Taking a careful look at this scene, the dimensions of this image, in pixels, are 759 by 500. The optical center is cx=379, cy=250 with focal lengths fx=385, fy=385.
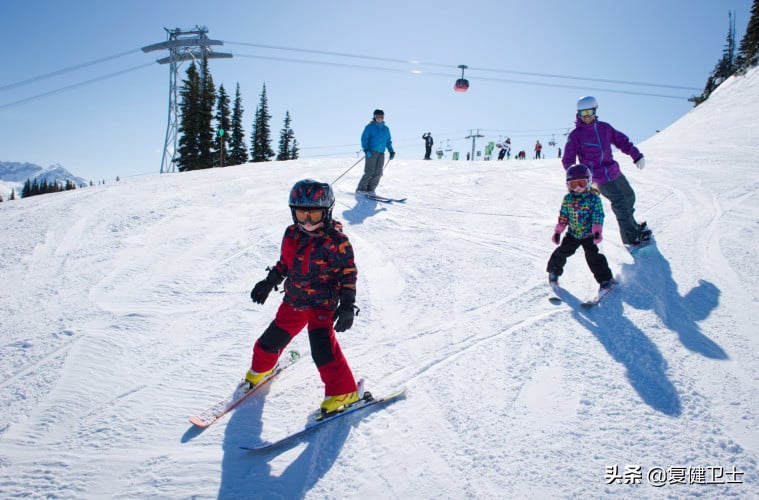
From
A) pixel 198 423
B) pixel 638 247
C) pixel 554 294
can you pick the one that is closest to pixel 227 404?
pixel 198 423

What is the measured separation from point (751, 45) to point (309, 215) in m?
43.5

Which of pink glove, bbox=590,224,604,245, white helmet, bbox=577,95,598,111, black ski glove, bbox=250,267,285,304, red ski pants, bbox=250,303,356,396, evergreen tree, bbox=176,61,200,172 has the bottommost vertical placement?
red ski pants, bbox=250,303,356,396

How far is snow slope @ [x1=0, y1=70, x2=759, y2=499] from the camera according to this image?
7.08 ft

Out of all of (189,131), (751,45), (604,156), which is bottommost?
(604,156)

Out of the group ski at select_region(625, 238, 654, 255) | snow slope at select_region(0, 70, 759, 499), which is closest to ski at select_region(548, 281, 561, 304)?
snow slope at select_region(0, 70, 759, 499)

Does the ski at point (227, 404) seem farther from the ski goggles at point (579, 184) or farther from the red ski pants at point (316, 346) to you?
the ski goggles at point (579, 184)

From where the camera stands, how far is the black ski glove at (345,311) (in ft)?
8.41

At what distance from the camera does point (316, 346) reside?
8.84ft

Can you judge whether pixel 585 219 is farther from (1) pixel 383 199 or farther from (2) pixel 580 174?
(1) pixel 383 199

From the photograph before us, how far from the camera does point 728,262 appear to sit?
488 centimetres

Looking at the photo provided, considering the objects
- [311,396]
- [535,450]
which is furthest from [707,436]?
[311,396]

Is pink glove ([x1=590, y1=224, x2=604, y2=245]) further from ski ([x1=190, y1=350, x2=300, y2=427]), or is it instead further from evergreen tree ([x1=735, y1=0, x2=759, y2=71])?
evergreen tree ([x1=735, y1=0, x2=759, y2=71])

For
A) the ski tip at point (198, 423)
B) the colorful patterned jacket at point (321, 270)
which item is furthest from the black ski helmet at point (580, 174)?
the ski tip at point (198, 423)

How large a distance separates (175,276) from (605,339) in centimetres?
490
